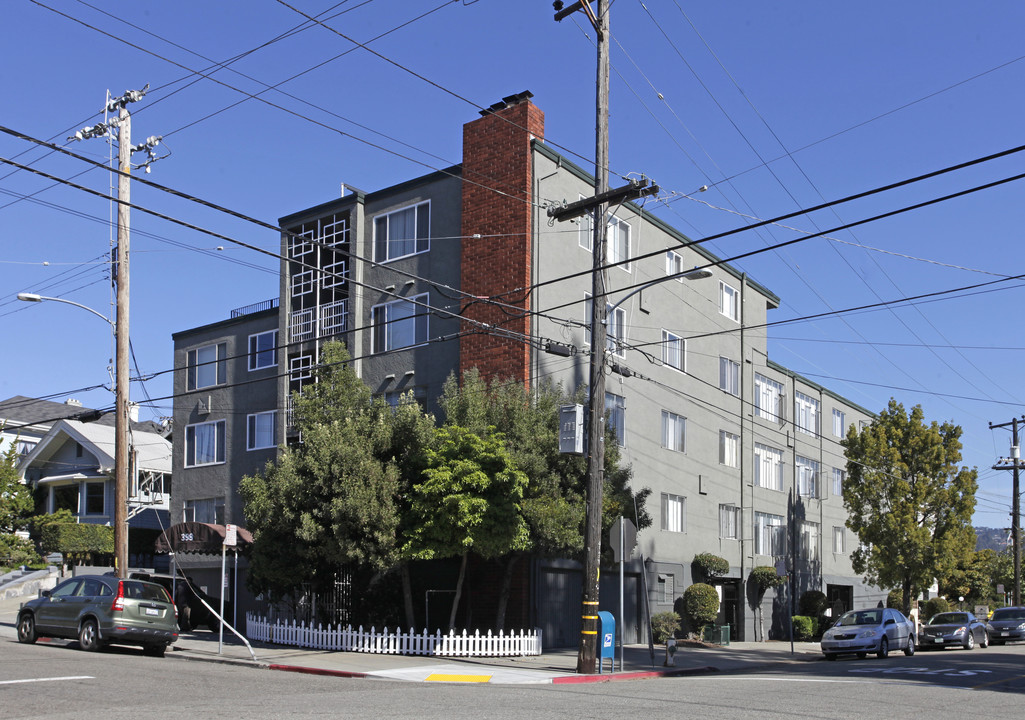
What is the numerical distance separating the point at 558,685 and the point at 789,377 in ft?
98.4

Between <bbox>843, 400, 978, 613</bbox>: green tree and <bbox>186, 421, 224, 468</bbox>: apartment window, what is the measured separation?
24209 mm

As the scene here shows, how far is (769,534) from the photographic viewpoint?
40094mm

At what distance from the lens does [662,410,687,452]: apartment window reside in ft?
107

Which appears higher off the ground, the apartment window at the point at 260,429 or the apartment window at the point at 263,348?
the apartment window at the point at 263,348

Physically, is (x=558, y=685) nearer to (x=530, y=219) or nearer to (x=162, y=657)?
(x=162, y=657)

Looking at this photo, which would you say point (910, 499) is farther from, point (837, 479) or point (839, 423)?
point (839, 423)

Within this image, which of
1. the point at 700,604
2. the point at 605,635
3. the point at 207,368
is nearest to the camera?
the point at 605,635

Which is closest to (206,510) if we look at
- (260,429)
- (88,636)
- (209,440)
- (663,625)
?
(209,440)

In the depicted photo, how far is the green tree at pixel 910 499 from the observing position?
3678 centimetres

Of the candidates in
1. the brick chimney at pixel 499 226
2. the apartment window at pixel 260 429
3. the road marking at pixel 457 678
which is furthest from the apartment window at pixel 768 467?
the road marking at pixel 457 678

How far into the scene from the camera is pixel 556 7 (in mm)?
20500

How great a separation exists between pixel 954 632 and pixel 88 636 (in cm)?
2653

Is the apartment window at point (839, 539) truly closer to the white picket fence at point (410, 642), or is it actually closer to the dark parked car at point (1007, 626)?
the dark parked car at point (1007, 626)

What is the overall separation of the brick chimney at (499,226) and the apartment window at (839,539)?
27076 millimetres
